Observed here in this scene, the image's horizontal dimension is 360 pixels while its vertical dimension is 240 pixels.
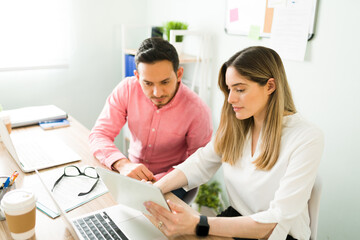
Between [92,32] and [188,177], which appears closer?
[188,177]

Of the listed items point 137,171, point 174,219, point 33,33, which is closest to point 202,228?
point 174,219

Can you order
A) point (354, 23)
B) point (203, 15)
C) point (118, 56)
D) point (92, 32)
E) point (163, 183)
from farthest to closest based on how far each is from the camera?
point (118, 56) → point (92, 32) → point (203, 15) → point (354, 23) → point (163, 183)

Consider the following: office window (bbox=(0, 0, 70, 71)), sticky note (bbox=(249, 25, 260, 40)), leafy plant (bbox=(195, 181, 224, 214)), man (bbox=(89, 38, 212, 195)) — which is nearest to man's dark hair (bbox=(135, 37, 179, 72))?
man (bbox=(89, 38, 212, 195))

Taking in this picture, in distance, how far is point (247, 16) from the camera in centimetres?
187

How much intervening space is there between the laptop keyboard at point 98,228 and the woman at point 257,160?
0.13 m

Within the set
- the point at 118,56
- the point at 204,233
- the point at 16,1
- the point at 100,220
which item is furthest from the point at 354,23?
the point at 16,1

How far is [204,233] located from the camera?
2.98ft

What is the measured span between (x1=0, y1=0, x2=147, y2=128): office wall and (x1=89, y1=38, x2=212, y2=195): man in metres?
1.25

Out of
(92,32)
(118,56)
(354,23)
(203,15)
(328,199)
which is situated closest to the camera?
(354,23)

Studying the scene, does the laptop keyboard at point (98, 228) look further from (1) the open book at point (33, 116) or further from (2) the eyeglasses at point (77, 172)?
(1) the open book at point (33, 116)

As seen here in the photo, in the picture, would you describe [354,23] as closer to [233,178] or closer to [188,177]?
[233,178]

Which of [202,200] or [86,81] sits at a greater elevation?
[86,81]

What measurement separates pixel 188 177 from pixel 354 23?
0.99m

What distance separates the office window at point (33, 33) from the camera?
90.7 inches
